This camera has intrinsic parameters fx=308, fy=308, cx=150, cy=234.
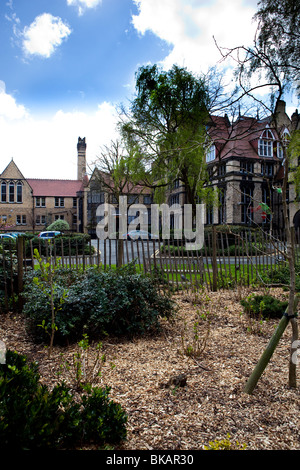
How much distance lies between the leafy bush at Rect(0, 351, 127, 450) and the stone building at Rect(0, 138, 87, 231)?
44.9 metres

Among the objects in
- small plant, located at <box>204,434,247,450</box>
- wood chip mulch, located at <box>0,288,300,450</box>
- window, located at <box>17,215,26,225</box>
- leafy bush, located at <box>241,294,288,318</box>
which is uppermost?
window, located at <box>17,215,26,225</box>

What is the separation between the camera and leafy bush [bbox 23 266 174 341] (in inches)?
178

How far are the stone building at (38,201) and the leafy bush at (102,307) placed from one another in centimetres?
4230

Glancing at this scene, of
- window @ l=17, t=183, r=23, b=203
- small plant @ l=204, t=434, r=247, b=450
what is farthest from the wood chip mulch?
window @ l=17, t=183, r=23, b=203

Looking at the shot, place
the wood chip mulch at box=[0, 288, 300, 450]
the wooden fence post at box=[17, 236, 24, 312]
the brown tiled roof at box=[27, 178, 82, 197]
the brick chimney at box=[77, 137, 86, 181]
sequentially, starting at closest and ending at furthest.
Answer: the wood chip mulch at box=[0, 288, 300, 450], the wooden fence post at box=[17, 236, 24, 312], the brown tiled roof at box=[27, 178, 82, 197], the brick chimney at box=[77, 137, 86, 181]

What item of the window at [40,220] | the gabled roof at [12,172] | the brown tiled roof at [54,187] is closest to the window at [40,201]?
the brown tiled roof at [54,187]

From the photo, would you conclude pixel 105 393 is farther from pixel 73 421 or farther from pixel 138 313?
pixel 138 313

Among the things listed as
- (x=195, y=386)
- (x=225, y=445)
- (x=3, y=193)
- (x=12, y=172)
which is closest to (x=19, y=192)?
(x=3, y=193)

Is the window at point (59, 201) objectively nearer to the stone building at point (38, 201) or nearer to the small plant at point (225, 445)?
the stone building at point (38, 201)

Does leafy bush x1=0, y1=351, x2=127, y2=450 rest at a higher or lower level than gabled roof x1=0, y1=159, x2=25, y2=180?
lower

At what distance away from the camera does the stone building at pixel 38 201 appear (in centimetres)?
4766

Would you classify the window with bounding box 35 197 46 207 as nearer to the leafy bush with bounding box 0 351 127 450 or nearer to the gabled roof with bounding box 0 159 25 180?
the gabled roof with bounding box 0 159 25 180

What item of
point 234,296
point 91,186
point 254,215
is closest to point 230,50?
point 234,296

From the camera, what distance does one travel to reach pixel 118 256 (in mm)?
7852
